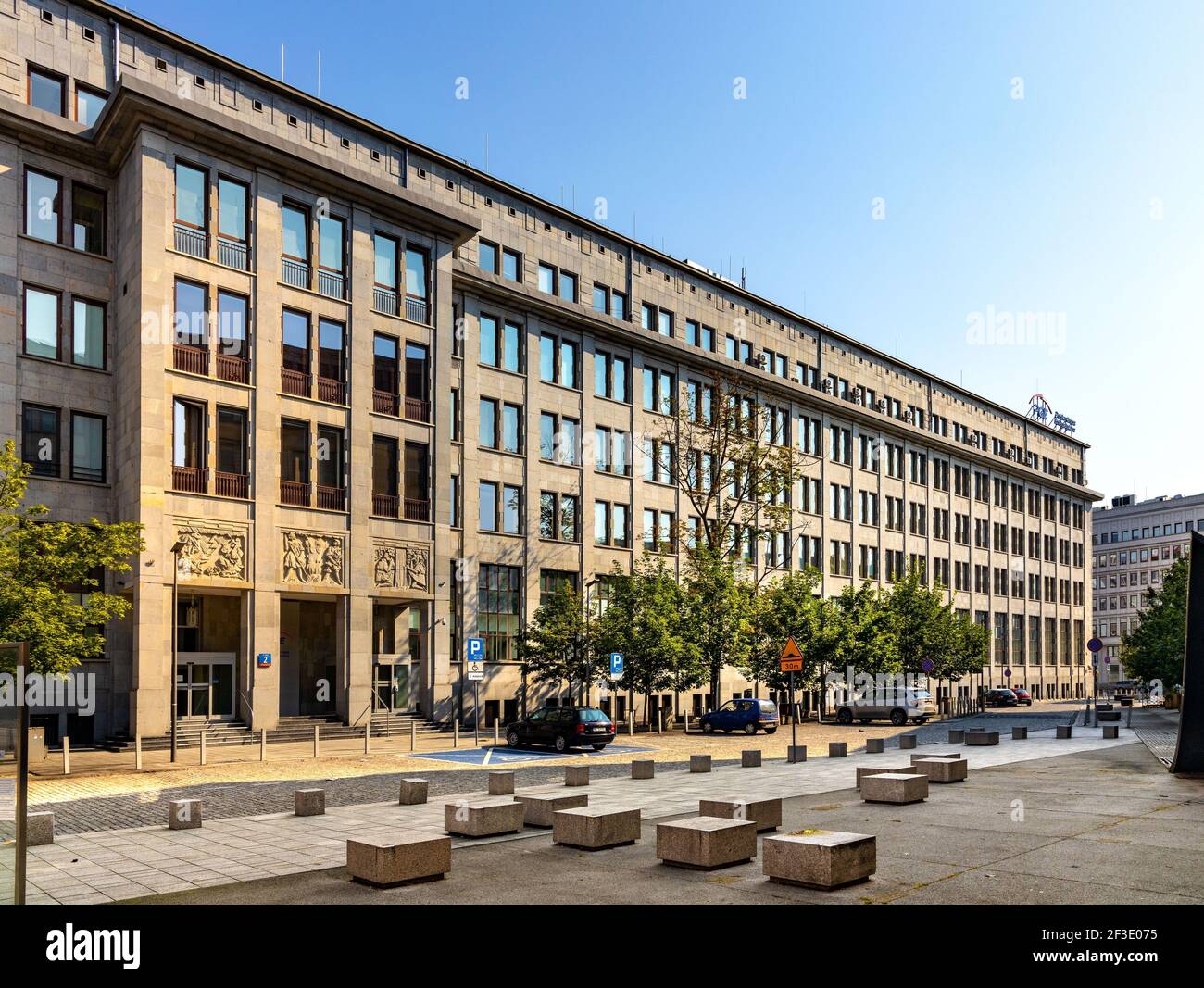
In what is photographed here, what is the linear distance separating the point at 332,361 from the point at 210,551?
827cm

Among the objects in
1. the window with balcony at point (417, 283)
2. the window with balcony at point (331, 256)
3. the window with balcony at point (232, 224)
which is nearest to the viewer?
the window with balcony at point (232, 224)

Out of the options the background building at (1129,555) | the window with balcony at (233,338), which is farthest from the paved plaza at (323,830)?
the background building at (1129,555)

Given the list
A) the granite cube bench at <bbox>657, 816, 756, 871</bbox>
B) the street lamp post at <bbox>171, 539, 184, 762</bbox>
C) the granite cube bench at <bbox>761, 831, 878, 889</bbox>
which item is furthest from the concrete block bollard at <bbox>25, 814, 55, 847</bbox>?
the street lamp post at <bbox>171, 539, 184, 762</bbox>

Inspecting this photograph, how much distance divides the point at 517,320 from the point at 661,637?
1608cm

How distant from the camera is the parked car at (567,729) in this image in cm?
3319

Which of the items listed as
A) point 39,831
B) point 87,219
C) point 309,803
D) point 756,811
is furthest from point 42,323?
point 756,811

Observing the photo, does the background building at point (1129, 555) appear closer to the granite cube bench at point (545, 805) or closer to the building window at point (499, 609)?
the building window at point (499, 609)

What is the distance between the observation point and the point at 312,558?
38.0 m

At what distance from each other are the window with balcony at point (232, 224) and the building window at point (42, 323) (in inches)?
210

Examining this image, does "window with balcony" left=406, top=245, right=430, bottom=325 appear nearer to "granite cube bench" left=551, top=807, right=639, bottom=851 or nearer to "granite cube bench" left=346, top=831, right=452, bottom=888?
"granite cube bench" left=551, top=807, right=639, bottom=851

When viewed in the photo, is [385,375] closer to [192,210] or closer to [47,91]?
[192,210]

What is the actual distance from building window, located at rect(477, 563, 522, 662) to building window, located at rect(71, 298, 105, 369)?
1726cm

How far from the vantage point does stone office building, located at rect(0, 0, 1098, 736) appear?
1358 inches

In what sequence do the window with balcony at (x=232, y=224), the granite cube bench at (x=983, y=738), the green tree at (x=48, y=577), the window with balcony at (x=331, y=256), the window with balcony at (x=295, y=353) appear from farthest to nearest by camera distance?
the window with balcony at (x=331, y=256), the window with balcony at (x=295, y=353), the window with balcony at (x=232, y=224), the granite cube bench at (x=983, y=738), the green tree at (x=48, y=577)
